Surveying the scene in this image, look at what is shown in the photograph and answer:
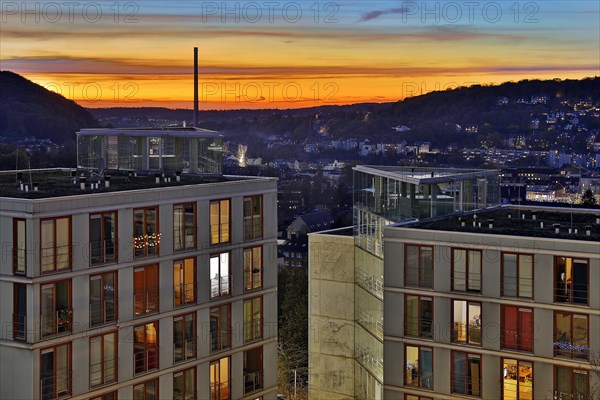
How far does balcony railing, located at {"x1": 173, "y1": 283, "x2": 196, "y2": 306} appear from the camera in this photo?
30719mm

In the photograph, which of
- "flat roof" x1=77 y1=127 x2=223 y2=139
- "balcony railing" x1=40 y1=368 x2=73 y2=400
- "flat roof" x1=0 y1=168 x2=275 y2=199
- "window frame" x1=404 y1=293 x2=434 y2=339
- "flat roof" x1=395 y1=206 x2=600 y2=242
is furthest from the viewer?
"flat roof" x1=77 y1=127 x2=223 y2=139

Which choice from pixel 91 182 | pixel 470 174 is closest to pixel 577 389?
pixel 470 174

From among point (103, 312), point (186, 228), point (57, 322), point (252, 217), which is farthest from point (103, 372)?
point (252, 217)

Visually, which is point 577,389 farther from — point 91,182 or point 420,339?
point 91,182

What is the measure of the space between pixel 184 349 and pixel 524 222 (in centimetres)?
1349

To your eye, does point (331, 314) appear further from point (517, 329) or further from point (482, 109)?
point (482, 109)

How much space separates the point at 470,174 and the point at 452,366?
9239 millimetres

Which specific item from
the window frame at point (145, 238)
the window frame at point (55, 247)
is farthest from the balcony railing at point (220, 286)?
the window frame at point (55, 247)

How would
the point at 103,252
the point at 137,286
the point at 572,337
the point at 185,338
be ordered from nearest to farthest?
1. the point at 103,252
2. the point at 137,286
3. the point at 572,337
4. the point at 185,338

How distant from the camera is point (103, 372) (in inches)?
1109

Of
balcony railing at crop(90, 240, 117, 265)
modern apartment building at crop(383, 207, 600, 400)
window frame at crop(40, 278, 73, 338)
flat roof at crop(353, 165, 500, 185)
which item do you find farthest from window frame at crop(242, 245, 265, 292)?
window frame at crop(40, 278, 73, 338)

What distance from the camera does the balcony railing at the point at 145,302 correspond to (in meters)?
29.3

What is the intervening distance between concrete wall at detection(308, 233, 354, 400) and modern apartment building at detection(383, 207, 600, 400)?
640 cm

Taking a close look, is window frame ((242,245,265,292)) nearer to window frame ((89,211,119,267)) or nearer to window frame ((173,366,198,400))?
window frame ((173,366,198,400))
